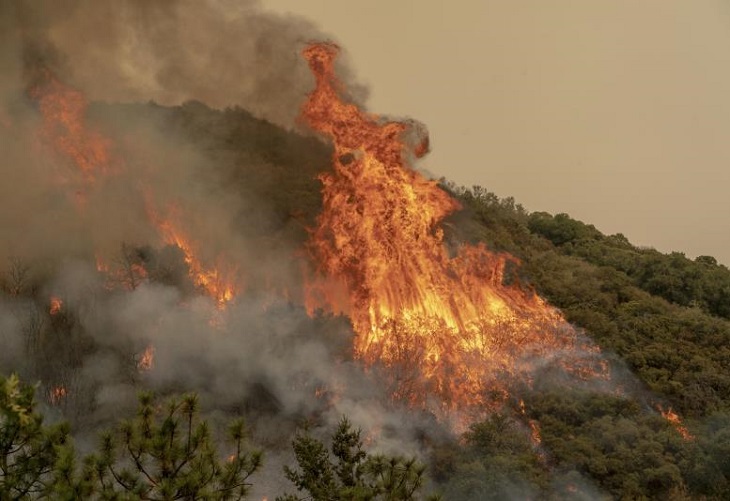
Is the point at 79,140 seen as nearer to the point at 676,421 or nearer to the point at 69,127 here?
the point at 69,127

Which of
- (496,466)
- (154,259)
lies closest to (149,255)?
(154,259)

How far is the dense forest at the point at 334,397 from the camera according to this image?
44.5ft

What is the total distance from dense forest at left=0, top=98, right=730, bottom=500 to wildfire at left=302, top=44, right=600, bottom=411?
4.72ft

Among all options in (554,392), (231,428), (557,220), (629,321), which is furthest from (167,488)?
(557,220)

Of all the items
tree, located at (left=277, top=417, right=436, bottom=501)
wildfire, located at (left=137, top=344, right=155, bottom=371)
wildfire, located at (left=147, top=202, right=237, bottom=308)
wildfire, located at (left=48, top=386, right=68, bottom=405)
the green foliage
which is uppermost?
wildfire, located at (left=147, top=202, right=237, bottom=308)

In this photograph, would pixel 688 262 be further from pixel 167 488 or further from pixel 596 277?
pixel 167 488

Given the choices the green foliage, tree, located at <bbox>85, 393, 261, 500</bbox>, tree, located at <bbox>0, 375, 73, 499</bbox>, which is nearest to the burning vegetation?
the green foliage

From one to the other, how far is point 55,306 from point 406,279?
1590cm

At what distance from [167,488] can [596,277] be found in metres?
34.8

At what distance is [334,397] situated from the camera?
29.1 m

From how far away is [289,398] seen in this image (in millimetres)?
29344

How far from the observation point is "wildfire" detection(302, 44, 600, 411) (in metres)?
31.1

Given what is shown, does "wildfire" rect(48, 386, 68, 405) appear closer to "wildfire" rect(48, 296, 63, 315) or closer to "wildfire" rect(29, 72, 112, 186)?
"wildfire" rect(48, 296, 63, 315)

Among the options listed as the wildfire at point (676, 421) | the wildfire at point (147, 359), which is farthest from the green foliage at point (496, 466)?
the wildfire at point (147, 359)
